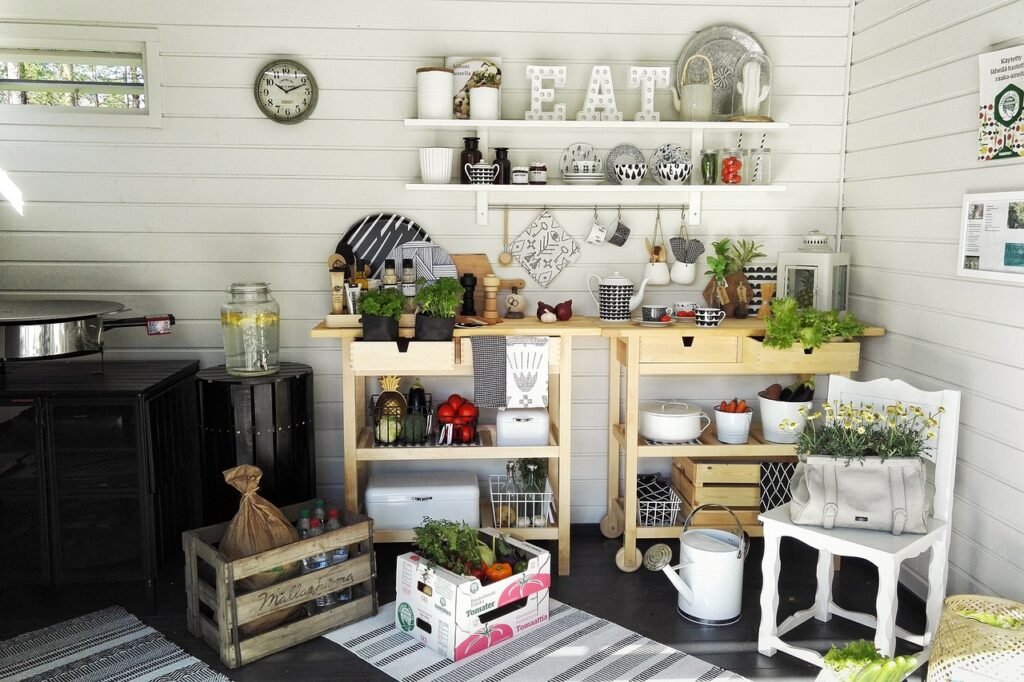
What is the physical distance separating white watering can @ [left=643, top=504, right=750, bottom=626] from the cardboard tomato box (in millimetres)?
458

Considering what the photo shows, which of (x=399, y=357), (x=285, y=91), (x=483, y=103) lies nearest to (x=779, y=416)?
(x=399, y=357)

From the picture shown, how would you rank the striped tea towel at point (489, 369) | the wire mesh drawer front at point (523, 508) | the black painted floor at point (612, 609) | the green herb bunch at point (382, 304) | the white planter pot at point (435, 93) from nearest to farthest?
the black painted floor at point (612, 609)
the green herb bunch at point (382, 304)
the striped tea towel at point (489, 369)
the white planter pot at point (435, 93)
the wire mesh drawer front at point (523, 508)

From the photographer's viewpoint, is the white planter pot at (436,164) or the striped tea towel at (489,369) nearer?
the striped tea towel at (489,369)

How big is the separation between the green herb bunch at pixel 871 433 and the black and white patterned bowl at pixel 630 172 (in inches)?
51.3

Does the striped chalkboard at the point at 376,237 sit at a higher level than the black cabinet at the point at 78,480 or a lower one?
higher

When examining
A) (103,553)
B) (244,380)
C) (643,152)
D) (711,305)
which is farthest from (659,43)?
(103,553)

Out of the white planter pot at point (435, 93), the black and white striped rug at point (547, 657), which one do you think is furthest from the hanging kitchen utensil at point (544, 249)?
the black and white striped rug at point (547, 657)

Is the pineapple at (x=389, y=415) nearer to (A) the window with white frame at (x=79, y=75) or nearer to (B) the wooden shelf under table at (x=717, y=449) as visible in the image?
(B) the wooden shelf under table at (x=717, y=449)

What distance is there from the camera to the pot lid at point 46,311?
3068mm

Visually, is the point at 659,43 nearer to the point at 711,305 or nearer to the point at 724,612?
the point at 711,305

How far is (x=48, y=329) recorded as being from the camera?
3139 mm

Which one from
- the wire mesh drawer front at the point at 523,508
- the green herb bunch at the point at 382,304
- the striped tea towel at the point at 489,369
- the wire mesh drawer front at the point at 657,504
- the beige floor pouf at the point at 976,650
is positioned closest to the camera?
the beige floor pouf at the point at 976,650

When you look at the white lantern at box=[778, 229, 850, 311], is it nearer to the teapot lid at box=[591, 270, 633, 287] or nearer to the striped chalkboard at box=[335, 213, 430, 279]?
the teapot lid at box=[591, 270, 633, 287]

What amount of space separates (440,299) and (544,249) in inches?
28.3
